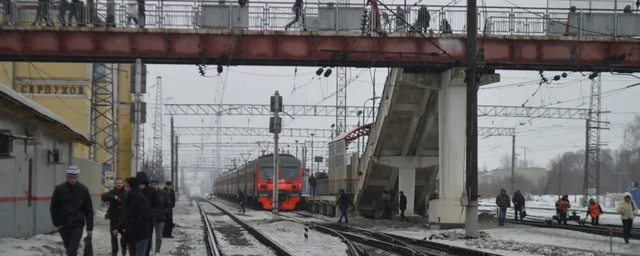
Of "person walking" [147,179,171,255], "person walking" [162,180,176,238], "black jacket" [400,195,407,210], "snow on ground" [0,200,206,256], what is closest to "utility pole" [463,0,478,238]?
"snow on ground" [0,200,206,256]

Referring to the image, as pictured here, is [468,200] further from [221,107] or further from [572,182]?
[572,182]

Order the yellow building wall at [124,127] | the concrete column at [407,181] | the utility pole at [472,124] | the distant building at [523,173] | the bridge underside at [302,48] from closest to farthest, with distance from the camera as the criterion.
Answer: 1. the utility pole at [472,124]
2. the bridge underside at [302,48]
3. the concrete column at [407,181]
4. the yellow building wall at [124,127]
5. the distant building at [523,173]

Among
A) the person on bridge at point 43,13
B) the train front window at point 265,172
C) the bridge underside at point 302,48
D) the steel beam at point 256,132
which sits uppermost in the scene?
the person on bridge at point 43,13

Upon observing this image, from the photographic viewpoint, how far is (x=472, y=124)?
72.2 ft

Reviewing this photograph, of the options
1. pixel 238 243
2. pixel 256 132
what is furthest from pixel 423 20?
pixel 256 132

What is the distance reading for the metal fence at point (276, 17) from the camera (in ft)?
87.7

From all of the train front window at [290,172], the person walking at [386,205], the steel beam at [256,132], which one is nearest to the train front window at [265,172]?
the train front window at [290,172]

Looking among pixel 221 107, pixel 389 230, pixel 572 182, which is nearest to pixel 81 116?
pixel 221 107

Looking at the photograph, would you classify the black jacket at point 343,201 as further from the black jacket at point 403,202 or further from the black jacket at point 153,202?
the black jacket at point 153,202

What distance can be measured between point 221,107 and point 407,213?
25.7 meters

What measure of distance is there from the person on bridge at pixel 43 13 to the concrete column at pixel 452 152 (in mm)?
13687

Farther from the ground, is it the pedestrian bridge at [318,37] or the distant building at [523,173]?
the pedestrian bridge at [318,37]

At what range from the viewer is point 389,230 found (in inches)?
1113

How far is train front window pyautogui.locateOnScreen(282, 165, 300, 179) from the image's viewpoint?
50.6 metres
